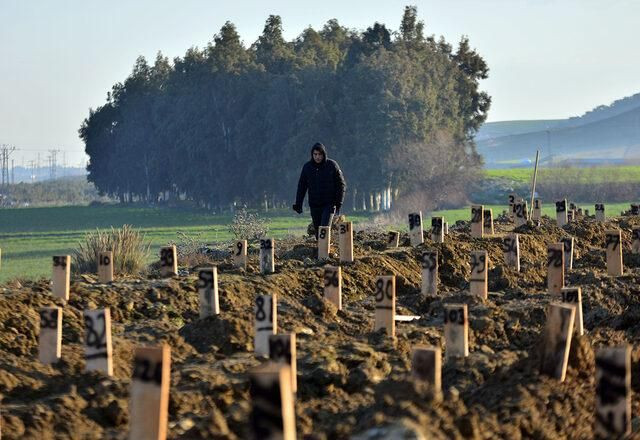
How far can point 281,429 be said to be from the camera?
539 cm

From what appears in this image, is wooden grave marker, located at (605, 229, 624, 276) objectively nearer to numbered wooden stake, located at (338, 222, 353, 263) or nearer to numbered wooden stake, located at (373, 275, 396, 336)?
numbered wooden stake, located at (338, 222, 353, 263)

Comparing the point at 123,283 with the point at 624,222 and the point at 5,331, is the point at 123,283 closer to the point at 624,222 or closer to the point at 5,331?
the point at 5,331

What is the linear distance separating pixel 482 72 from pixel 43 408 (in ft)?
257

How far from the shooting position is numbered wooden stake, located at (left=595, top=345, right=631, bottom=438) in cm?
700

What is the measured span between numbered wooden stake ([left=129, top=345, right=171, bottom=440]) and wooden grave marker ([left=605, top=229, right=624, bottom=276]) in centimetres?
1072

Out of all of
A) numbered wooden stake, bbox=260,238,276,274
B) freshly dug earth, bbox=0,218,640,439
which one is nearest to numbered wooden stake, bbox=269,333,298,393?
freshly dug earth, bbox=0,218,640,439

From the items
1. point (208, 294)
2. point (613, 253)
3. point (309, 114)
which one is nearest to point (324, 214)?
point (613, 253)

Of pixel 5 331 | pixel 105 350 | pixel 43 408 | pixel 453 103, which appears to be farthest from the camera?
pixel 453 103

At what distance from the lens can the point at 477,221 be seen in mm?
21422

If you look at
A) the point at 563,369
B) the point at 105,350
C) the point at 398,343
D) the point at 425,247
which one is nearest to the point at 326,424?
the point at 563,369

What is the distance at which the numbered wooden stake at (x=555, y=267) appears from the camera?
46.6 feet

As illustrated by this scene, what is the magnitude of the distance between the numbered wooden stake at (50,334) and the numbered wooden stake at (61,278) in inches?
136

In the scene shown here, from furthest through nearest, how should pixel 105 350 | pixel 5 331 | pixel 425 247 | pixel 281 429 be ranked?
1. pixel 425 247
2. pixel 5 331
3. pixel 105 350
4. pixel 281 429

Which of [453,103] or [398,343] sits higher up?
[453,103]
